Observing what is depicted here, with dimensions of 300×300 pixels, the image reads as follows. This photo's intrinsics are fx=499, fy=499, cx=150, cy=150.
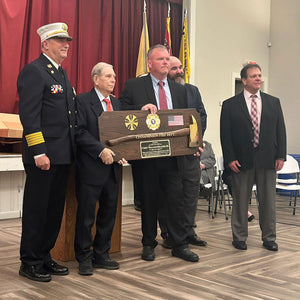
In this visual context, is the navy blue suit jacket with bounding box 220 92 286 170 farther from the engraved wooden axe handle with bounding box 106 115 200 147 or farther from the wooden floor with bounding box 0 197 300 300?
the wooden floor with bounding box 0 197 300 300

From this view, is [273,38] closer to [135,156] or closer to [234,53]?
[234,53]

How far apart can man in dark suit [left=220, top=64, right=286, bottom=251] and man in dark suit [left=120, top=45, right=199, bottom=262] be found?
0.68 meters

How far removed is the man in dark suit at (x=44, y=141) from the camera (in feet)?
9.95

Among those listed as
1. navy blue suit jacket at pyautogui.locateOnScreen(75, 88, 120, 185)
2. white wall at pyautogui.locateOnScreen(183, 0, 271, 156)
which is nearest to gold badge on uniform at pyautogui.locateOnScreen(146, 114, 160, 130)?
navy blue suit jacket at pyautogui.locateOnScreen(75, 88, 120, 185)

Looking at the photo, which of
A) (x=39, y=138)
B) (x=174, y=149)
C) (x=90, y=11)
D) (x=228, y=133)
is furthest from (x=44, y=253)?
(x=90, y=11)

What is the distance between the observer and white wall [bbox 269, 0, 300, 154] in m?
8.91

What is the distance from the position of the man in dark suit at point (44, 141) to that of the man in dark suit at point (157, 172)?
2.13 feet

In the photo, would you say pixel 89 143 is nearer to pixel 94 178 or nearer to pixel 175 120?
pixel 94 178

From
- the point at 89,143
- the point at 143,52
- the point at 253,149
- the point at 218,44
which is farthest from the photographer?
the point at 218,44

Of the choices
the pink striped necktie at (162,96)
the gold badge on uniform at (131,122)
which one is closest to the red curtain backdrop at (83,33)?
the pink striped necktie at (162,96)

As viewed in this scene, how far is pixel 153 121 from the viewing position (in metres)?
3.55

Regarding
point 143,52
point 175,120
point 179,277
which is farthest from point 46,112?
point 143,52

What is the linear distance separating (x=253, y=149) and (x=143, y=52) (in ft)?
11.2

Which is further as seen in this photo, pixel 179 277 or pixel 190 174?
pixel 190 174
